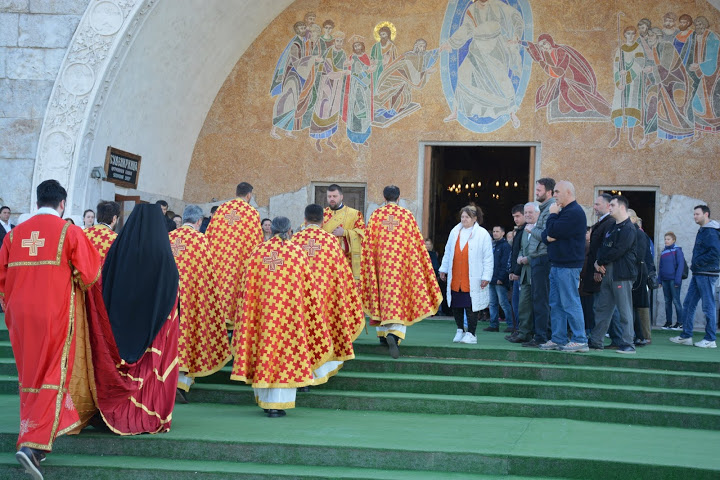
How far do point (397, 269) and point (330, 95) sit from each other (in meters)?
6.73

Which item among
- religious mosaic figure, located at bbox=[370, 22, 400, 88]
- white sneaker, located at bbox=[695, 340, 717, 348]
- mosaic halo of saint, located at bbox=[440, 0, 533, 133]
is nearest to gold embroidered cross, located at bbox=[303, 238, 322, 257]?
white sneaker, located at bbox=[695, 340, 717, 348]

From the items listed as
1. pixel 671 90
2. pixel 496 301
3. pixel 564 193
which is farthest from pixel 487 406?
pixel 671 90

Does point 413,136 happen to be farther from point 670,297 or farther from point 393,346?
point 393,346

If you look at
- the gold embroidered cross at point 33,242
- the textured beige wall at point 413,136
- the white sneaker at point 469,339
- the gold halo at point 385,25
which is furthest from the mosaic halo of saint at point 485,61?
the gold embroidered cross at point 33,242

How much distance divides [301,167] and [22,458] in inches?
418

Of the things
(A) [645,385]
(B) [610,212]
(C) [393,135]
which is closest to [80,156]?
(C) [393,135]

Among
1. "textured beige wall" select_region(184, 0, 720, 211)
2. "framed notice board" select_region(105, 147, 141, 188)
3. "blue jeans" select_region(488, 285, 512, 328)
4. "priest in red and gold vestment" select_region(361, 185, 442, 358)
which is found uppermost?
"textured beige wall" select_region(184, 0, 720, 211)

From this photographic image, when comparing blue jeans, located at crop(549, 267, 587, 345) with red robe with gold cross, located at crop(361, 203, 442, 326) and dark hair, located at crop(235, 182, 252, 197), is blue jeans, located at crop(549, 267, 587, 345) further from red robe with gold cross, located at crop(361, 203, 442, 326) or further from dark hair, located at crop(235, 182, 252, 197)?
dark hair, located at crop(235, 182, 252, 197)

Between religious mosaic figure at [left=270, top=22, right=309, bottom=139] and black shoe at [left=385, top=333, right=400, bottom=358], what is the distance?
7243 millimetres

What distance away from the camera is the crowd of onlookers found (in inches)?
370

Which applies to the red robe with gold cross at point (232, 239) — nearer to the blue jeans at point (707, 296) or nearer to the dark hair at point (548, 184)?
the dark hair at point (548, 184)

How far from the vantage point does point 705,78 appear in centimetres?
1459

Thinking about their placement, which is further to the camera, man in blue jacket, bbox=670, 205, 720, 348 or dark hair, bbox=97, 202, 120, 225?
man in blue jacket, bbox=670, 205, 720, 348

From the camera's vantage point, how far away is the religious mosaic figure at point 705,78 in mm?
14531
